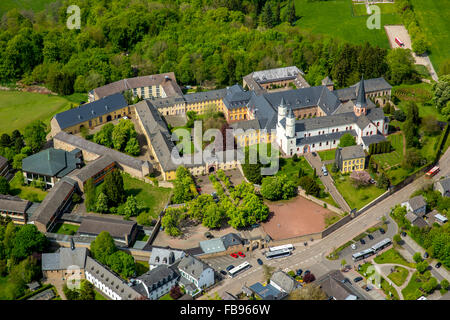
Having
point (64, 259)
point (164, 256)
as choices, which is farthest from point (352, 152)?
point (64, 259)

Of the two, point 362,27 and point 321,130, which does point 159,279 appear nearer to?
point 321,130

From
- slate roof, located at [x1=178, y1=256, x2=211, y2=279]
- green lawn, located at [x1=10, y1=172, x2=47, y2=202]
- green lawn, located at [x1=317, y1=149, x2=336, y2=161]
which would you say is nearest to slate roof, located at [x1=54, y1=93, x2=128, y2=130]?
green lawn, located at [x1=10, y1=172, x2=47, y2=202]

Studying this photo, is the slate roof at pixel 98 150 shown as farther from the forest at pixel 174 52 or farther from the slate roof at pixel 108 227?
the forest at pixel 174 52

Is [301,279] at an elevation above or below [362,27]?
below

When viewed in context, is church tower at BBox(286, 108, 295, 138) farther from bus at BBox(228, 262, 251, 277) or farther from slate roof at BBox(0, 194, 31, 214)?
slate roof at BBox(0, 194, 31, 214)
